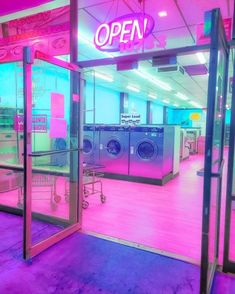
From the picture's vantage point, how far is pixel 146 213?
12.6ft

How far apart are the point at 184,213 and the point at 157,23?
3.26 metres

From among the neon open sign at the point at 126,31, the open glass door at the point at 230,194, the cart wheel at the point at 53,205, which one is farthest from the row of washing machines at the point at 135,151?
the open glass door at the point at 230,194

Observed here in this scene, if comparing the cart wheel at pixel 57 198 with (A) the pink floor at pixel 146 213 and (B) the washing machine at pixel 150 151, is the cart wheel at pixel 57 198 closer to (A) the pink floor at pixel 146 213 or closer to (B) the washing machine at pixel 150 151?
(A) the pink floor at pixel 146 213

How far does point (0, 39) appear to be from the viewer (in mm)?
3713

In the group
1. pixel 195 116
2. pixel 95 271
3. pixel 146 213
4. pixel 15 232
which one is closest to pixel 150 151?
pixel 146 213

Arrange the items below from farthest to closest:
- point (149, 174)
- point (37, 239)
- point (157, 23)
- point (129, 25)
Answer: point (149, 174) < point (157, 23) < point (37, 239) < point (129, 25)

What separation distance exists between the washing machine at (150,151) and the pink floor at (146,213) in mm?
353

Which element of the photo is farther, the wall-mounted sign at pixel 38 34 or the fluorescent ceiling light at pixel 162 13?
the fluorescent ceiling light at pixel 162 13

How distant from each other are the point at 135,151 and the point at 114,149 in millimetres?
609

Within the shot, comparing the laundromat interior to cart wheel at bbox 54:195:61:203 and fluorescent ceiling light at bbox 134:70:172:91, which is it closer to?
cart wheel at bbox 54:195:61:203

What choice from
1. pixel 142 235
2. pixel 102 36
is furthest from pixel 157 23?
pixel 142 235

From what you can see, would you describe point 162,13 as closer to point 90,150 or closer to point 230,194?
point 230,194

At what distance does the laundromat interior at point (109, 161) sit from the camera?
2.14 metres

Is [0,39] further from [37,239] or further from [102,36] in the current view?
[37,239]
